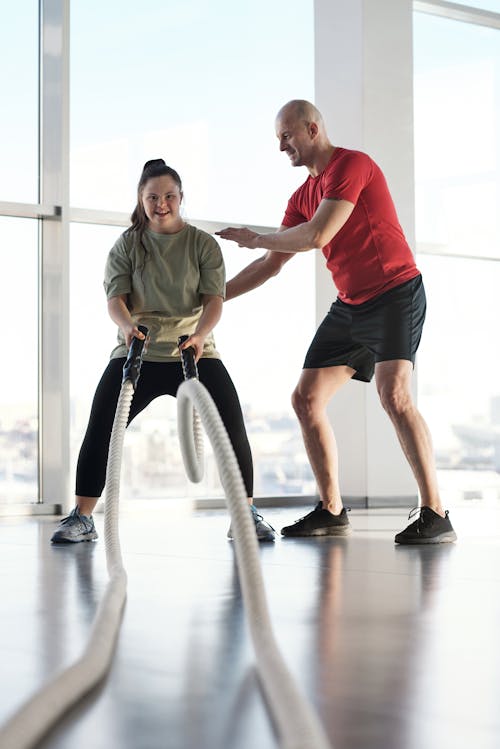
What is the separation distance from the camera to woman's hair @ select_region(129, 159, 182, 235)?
3.09m

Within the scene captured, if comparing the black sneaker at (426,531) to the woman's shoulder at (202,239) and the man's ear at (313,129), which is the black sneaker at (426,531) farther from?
the man's ear at (313,129)

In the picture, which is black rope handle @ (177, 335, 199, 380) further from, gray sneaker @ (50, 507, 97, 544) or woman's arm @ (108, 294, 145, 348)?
gray sneaker @ (50, 507, 97, 544)

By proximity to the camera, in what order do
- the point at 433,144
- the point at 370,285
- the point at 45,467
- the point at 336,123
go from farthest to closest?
the point at 433,144
the point at 336,123
the point at 45,467
the point at 370,285

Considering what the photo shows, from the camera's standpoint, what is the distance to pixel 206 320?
299 centimetres

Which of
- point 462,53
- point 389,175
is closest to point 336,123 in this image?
point 389,175

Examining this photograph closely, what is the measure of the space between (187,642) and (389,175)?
11.8 ft

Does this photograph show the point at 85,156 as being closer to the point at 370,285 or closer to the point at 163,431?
the point at 163,431

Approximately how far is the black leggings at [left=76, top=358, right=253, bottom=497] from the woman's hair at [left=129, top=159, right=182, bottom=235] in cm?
43

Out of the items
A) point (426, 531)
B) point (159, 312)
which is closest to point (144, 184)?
point (159, 312)

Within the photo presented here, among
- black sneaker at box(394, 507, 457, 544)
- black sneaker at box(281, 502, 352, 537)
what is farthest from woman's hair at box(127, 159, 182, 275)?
black sneaker at box(394, 507, 457, 544)

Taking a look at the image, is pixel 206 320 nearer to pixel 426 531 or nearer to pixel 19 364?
pixel 426 531

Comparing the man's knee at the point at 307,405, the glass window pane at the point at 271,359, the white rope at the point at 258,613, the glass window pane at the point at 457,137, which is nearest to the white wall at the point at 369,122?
the glass window pane at the point at 271,359

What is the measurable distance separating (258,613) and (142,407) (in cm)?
165

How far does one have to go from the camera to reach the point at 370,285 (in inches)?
124
